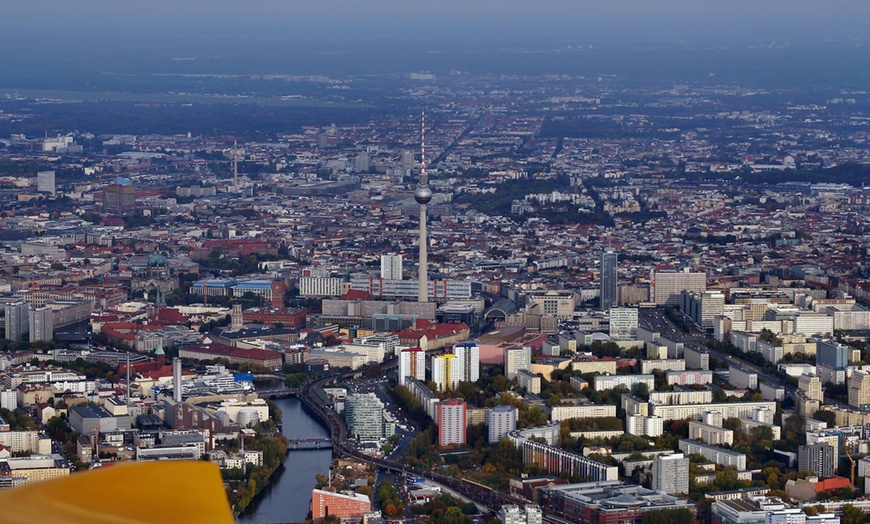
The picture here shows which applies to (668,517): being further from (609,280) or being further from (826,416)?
(609,280)

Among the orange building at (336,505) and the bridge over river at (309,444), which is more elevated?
the orange building at (336,505)

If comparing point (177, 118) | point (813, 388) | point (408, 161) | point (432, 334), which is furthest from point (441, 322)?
point (177, 118)

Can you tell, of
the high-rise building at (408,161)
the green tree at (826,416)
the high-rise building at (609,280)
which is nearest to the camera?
the green tree at (826,416)

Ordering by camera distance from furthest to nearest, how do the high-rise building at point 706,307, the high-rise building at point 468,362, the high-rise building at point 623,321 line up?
the high-rise building at point 706,307
the high-rise building at point 623,321
the high-rise building at point 468,362

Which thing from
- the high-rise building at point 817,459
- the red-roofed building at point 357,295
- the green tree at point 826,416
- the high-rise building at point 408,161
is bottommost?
the red-roofed building at point 357,295

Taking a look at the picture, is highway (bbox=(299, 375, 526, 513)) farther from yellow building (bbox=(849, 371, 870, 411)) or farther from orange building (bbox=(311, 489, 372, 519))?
yellow building (bbox=(849, 371, 870, 411))

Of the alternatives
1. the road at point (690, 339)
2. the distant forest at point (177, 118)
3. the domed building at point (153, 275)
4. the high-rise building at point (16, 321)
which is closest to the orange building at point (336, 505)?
the road at point (690, 339)

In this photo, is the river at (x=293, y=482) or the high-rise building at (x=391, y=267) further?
the high-rise building at (x=391, y=267)

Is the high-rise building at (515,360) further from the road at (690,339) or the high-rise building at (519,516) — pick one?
the high-rise building at (519,516)
